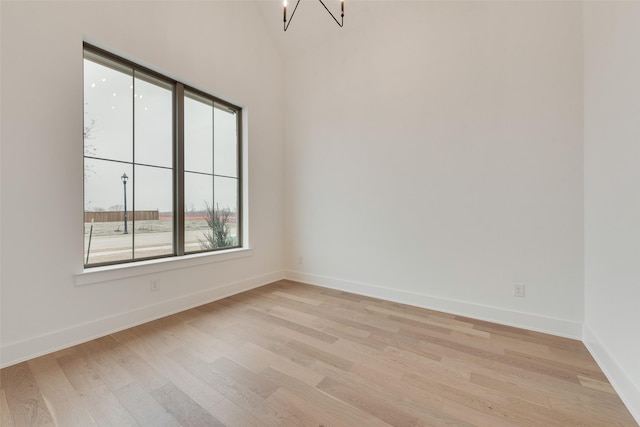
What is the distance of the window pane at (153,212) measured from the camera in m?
2.64

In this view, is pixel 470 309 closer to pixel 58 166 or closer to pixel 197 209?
pixel 197 209

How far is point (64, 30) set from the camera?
2045 millimetres

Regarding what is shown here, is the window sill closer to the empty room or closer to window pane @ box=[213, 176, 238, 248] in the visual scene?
the empty room

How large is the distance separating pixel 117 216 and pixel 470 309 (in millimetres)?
3601

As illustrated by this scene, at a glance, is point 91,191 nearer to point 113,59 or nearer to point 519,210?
point 113,59

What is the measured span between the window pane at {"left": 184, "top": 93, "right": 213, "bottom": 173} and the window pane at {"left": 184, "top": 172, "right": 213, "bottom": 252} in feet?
0.44

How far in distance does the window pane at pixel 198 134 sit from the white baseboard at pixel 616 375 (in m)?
3.91

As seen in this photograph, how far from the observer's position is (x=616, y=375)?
5.28ft

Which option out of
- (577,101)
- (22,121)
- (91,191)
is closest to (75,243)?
(91,191)

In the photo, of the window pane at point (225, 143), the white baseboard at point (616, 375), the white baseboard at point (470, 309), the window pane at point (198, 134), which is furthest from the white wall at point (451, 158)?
the window pane at point (198, 134)

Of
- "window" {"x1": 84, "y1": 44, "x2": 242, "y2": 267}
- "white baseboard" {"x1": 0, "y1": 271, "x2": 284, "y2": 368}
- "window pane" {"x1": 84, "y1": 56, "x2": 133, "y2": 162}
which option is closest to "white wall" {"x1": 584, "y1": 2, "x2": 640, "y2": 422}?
"white baseboard" {"x1": 0, "y1": 271, "x2": 284, "y2": 368}

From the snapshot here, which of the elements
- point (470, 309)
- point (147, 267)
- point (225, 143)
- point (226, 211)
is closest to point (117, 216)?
point (147, 267)

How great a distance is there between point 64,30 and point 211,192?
1.83m

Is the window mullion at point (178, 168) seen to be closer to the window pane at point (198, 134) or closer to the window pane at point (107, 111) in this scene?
the window pane at point (198, 134)
